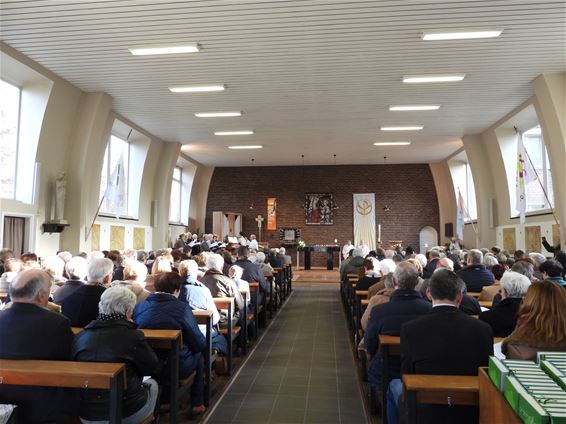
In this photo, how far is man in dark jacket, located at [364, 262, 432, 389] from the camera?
311cm

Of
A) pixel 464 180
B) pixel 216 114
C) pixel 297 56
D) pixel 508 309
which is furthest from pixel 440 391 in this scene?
pixel 464 180

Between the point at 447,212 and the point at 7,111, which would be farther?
the point at 447,212

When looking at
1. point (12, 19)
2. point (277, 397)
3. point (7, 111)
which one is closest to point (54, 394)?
point (277, 397)

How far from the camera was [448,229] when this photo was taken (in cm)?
1697

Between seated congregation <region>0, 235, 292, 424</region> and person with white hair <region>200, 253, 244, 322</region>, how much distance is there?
11mm

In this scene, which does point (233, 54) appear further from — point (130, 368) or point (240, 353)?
point (130, 368)

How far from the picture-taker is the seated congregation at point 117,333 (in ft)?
7.76

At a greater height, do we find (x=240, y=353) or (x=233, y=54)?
(x=233, y=54)

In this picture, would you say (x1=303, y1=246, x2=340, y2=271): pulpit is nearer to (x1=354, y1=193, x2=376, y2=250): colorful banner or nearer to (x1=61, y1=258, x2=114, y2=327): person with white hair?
(x1=354, y1=193, x2=376, y2=250): colorful banner

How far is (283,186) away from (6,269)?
14.0 metres

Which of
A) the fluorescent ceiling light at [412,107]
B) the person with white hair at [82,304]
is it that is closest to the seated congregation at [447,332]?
the person with white hair at [82,304]

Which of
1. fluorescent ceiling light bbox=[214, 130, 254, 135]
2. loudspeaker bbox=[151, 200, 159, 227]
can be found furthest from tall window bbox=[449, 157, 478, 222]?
loudspeaker bbox=[151, 200, 159, 227]

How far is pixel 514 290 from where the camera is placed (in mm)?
3186

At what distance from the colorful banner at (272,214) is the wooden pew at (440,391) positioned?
16.4m
